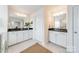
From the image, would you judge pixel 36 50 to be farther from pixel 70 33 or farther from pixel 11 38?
pixel 70 33

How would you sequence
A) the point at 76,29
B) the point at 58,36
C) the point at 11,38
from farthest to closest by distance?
the point at 58,36, the point at 11,38, the point at 76,29

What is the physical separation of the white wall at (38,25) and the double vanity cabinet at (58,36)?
188 mm

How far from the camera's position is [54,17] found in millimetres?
1769

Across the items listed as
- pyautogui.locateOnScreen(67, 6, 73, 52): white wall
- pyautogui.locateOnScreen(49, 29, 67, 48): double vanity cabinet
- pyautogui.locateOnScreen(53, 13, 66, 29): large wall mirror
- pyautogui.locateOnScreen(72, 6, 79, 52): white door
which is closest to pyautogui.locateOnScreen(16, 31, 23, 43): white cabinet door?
pyautogui.locateOnScreen(49, 29, 67, 48): double vanity cabinet

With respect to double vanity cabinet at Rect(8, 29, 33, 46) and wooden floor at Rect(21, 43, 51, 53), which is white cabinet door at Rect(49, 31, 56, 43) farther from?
double vanity cabinet at Rect(8, 29, 33, 46)

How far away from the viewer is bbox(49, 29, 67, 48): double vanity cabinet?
64.7 inches

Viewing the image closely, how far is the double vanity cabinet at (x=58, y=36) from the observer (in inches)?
64.7

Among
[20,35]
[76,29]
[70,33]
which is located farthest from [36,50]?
[76,29]

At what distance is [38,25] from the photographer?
1789 mm

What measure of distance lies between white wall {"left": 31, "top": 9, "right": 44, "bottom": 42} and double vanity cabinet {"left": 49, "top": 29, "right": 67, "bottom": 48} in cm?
19

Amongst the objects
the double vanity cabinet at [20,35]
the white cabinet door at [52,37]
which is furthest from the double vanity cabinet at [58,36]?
the double vanity cabinet at [20,35]

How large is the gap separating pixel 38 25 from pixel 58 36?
464mm
